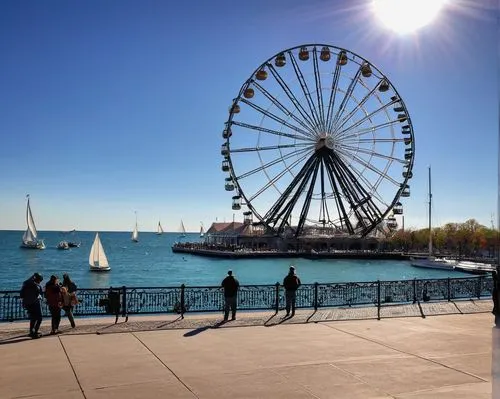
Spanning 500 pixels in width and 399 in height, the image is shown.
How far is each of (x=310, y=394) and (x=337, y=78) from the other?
54.9 metres

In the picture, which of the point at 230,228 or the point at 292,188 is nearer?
the point at 292,188

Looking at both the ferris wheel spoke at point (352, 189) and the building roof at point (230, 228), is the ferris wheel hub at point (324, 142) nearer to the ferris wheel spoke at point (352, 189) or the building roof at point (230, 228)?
the ferris wheel spoke at point (352, 189)

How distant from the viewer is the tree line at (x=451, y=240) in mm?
119500

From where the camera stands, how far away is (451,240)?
13275 centimetres

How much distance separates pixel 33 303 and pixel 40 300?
1.88 ft

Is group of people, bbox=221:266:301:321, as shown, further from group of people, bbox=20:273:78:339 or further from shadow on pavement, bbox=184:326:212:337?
group of people, bbox=20:273:78:339

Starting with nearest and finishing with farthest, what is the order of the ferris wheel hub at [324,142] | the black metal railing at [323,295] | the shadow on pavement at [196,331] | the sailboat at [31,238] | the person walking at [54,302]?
the shadow on pavement at [196,331] → the person walking at [54,302] → the black metal railing at [323,295] → the ferris wheel hub at [324,142] → the sailboat at [31,238]

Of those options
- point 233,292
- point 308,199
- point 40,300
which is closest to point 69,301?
point 40,300

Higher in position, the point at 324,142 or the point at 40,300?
the point at 324,142

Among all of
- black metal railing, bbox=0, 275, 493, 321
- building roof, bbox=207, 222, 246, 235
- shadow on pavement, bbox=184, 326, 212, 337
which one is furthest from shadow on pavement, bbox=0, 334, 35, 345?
building roof, bbox=207, 222, 246, 235

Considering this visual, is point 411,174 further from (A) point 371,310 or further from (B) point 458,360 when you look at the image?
(B) point 458,360

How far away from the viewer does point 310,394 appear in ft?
27.0

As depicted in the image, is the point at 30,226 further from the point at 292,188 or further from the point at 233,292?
the point at 233,292

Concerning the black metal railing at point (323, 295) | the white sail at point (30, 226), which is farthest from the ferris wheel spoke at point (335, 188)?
the white sail at point (30, 226)
